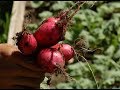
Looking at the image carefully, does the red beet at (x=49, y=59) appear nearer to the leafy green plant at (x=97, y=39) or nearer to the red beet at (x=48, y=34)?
the red beet at (x=48, y=34)

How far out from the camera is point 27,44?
6.31 feet

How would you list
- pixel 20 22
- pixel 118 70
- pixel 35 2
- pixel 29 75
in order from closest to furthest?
pixel 29 75 → pixel 118 70 → pixel 20 22 → pixel 35 2

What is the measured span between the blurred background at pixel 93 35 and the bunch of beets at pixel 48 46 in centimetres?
177

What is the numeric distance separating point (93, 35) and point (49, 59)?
10.4 feet

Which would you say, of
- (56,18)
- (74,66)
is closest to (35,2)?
(74,66)

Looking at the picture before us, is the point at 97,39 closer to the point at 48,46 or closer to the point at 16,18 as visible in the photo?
the point at 16,18

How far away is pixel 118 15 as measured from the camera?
5254 mm

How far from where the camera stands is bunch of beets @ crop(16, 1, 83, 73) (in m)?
1.91

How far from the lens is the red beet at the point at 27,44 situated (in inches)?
75.4

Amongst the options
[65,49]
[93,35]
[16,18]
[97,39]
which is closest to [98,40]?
[97,39]

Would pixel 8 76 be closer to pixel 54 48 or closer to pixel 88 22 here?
pixel 54 48

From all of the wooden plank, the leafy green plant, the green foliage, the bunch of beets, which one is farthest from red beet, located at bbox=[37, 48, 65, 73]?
the wooden plank

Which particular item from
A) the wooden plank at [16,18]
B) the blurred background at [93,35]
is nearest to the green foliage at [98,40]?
the blurred background at [93,35]

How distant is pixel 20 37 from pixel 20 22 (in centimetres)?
301
